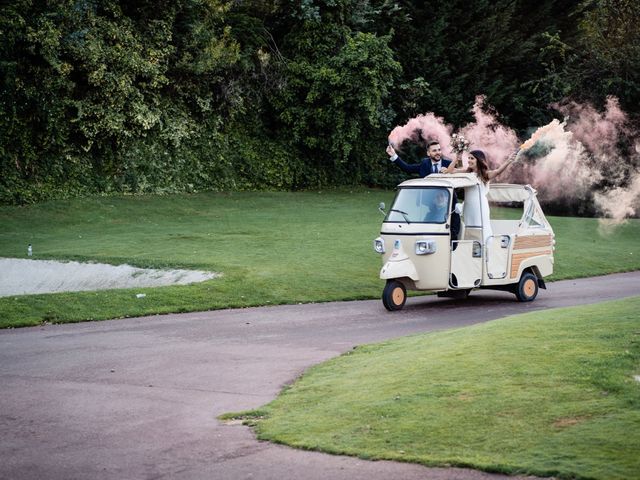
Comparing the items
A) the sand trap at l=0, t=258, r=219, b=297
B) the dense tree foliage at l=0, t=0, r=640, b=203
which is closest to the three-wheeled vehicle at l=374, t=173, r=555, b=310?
the sand trap at l=0, t=258, r=219, b=297

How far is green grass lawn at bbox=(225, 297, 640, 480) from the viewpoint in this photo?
762cm

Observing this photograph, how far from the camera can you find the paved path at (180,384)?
7.98 metres

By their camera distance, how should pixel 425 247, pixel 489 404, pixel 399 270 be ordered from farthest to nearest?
pixel 425 247 → pixel 399 270 → pixel 489 404

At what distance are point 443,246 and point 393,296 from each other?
1.36 meters

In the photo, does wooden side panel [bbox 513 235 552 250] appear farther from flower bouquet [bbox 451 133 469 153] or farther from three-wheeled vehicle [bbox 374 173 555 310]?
flower bouquet [bbox 451 133 469 153]

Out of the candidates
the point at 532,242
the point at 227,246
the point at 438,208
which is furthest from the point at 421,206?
the point at 227,246

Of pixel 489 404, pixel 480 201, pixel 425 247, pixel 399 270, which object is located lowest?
pixel 489 404

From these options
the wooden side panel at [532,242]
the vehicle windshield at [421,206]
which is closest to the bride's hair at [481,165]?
the vehicle windshield at [421,206]

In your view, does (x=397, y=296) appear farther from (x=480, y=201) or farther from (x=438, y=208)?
(x=480, y=201)

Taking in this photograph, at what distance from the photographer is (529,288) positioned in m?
19.9

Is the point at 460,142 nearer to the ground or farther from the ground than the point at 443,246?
farther from the ground

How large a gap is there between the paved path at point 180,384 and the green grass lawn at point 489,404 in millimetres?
381

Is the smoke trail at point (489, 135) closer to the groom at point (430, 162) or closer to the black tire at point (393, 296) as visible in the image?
the groom at point (430, 162)

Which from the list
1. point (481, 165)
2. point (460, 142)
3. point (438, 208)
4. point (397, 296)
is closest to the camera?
point (397, 296)
